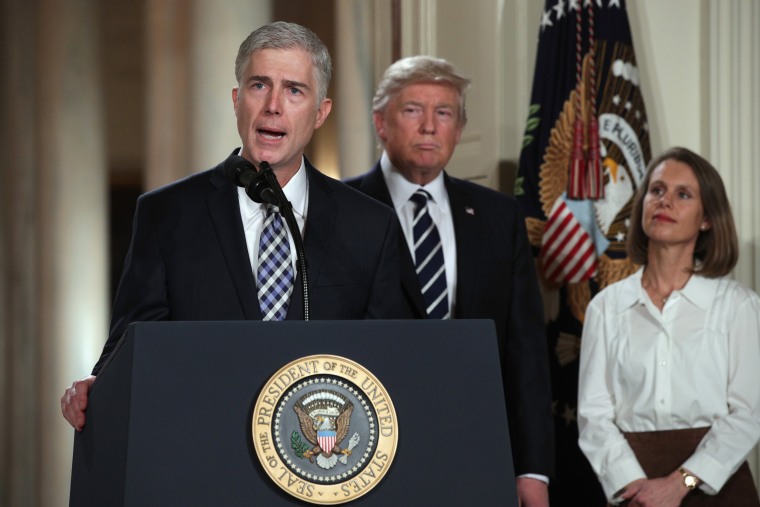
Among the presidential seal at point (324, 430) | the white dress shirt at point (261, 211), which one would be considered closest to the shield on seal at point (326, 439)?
the presidential seal at point (324, 430)

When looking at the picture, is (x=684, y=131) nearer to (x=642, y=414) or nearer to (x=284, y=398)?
(x=642, y=414)

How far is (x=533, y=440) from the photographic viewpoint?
9.62 feet

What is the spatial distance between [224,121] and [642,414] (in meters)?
2.59

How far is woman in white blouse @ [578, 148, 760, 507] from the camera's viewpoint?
2936mm

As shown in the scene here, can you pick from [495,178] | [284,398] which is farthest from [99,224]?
[284,398]

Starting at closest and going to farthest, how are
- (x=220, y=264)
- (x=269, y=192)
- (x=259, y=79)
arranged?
(x=269, y=192) → (x=220, y=264) → (x=259, y=79)

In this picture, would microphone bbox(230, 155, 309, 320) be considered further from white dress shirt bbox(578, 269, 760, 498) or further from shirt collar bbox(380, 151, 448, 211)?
white dress shirt bbox(578, 269, 760, 498)

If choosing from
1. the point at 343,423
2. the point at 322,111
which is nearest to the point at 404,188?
the point at 322,111

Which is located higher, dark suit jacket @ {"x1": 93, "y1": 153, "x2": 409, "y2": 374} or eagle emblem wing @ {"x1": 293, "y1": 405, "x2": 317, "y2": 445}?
dark suit jacket @ {"x1": 93, "y1": 153, "x2": 409, "y2": 374}

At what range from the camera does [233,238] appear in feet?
6.26

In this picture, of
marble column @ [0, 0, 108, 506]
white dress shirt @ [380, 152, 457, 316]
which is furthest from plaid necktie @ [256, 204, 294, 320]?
marble column @ [0, 0, 108, 506]

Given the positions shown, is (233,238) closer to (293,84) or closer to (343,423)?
(293,84)

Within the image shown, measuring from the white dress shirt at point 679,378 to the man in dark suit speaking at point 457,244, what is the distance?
197mm

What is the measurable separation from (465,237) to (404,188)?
257 mm
